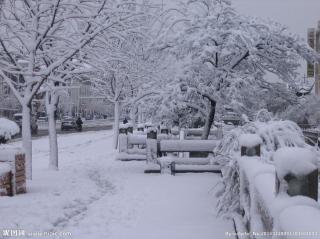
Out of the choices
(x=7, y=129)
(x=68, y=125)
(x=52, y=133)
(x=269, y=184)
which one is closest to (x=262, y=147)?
(x=269, y=184)

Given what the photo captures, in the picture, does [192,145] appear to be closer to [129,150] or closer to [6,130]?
[129,150]

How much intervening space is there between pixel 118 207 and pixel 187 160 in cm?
516

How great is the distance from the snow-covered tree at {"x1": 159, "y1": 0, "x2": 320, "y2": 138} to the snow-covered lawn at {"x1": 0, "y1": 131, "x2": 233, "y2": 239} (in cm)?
356

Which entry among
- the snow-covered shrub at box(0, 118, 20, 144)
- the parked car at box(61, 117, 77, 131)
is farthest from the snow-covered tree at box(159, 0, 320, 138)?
the parked car at box(61, 117, 77, 131)

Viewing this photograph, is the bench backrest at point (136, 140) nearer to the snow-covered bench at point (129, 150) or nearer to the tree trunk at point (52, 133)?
the snow-covered bench at point (129, 150)

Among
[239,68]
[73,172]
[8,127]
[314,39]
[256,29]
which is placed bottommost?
[73,172]

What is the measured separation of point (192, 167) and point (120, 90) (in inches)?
A: 536

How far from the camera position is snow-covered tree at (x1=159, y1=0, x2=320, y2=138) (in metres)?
14.6

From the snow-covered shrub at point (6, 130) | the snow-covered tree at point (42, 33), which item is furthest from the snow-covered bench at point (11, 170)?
the snow-covered tree at point (42, 33)

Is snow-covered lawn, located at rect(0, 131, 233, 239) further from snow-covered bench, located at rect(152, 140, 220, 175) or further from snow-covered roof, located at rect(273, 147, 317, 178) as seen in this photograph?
snow-covered roof, located at rect(273, 147, 317, 178)

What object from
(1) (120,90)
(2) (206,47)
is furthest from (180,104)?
(1) (120,90)

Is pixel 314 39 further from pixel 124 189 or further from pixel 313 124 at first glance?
pixel 124 189

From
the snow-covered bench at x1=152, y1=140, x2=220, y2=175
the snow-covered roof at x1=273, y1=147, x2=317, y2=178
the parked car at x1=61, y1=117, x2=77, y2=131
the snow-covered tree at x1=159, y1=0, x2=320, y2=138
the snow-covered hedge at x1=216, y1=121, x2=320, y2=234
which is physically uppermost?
the snow-covered tree at x1=159, y1=0, x2=320, y2=138

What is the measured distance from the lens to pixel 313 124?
→ 151 feet
